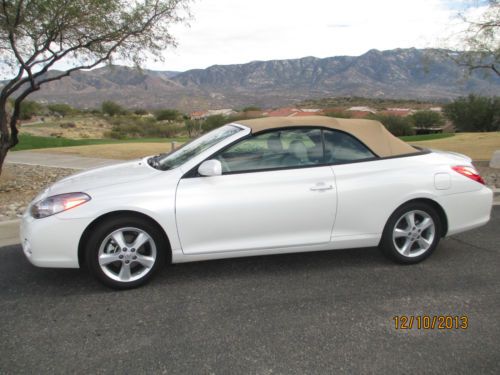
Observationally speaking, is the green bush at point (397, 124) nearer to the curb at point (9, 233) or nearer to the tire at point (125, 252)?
the curb at point (9, 233)

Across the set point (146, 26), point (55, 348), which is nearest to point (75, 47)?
point (146, 26)

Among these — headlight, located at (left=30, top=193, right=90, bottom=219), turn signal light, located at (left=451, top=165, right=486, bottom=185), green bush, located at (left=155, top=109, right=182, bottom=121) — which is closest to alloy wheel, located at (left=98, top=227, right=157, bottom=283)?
headlight, located at (left=30, top=193, right=90, bottom=219)

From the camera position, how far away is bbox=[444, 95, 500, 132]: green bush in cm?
3359

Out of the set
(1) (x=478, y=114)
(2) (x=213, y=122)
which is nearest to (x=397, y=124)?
(1) (x=478, y=114)

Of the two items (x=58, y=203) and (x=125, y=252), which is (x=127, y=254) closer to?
(x=125, y=252)

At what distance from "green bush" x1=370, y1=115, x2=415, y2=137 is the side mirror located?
33785 millimetres

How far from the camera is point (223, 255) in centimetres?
409

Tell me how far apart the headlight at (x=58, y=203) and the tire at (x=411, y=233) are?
2.95m

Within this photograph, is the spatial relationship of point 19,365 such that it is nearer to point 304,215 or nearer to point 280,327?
point 280,327

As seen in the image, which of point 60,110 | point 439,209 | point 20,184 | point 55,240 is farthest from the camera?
point 60,110

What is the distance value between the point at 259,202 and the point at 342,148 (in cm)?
107

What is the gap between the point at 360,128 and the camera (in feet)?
15.1

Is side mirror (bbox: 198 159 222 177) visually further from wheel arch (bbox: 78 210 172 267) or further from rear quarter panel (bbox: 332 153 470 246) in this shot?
rear quarter panel (bbox: 332 153 470 246)

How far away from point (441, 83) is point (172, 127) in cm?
16194
